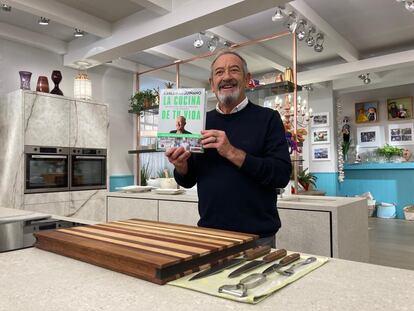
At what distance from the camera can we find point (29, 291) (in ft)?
2.28

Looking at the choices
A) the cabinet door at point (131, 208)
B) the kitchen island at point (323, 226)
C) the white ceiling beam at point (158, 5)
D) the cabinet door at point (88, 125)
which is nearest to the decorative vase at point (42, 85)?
the cabinet door at point (88, 125)

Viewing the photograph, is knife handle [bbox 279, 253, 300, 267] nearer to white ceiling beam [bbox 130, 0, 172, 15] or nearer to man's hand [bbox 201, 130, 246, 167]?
man's hand [bbox 201, 130, 246, 167]

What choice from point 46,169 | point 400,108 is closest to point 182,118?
point 46,169

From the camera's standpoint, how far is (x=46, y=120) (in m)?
4.00

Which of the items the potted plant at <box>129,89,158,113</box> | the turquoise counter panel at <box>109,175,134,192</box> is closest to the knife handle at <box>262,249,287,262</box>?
the potted plant at <box>129,89,158,113</box>

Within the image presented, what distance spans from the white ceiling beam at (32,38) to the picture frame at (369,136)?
20.2 ft

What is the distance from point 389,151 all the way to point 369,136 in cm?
59

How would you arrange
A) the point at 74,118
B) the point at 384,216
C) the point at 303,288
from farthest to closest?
the point at 384,216 < the point at 74,118 < the point at 303,288

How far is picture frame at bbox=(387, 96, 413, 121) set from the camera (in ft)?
23.2

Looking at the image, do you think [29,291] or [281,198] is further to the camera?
[281,198]

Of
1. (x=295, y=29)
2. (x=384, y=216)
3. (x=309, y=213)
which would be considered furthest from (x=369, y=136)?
(x=309, y=213)

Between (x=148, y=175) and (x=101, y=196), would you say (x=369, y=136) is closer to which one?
(x=148, y=175)

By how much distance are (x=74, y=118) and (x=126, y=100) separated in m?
1.53

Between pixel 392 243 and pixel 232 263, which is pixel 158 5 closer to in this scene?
pixel 232 263
